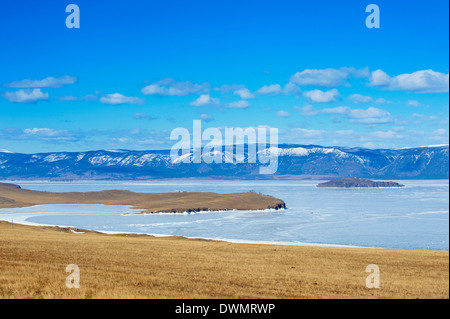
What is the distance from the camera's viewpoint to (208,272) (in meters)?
21.5

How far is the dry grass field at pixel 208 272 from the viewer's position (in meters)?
16.0

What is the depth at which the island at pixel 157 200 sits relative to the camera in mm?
106312

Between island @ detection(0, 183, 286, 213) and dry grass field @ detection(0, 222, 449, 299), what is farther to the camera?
island @ detection(0, 183, 286, 213)

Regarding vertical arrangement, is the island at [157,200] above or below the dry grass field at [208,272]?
below

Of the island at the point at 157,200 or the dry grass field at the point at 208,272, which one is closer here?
the dry grass field at the point at 208,272

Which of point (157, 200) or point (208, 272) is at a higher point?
point (208, 272)

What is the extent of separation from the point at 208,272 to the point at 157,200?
104 meters

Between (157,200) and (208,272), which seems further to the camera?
(157,200)

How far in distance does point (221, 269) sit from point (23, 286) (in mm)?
9479

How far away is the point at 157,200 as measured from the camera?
12362 centimetres

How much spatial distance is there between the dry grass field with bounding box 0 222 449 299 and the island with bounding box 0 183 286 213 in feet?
228

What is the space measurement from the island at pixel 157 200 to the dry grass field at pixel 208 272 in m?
69.6

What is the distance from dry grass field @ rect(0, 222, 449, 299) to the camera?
52.5ft
